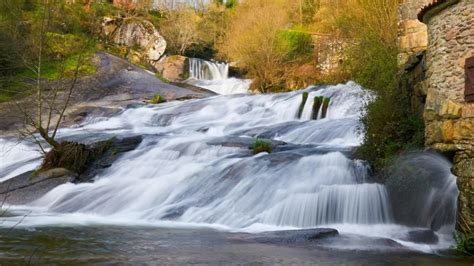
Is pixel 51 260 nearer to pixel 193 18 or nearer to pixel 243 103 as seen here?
pixel 243 103

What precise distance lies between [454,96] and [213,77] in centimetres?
2743

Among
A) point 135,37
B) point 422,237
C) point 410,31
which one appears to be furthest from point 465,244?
point 135,37

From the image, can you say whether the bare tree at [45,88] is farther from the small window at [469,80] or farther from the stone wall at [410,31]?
the small window at [469,80]

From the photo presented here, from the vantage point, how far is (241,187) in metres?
9.93

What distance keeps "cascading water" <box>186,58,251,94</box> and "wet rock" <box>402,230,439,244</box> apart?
23.0m

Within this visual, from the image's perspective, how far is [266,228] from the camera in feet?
27.1

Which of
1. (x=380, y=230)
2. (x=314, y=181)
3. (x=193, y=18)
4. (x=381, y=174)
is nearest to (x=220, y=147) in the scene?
(x=314, y=181)

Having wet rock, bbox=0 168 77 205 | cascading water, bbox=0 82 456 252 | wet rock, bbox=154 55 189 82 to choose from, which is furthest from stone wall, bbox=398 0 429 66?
wet rock, bbox=154 55 189 82

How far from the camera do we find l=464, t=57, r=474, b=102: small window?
6.69 meters

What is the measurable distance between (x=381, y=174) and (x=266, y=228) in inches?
100

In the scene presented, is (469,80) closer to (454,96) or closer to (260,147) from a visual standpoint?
Answer: (454,96)

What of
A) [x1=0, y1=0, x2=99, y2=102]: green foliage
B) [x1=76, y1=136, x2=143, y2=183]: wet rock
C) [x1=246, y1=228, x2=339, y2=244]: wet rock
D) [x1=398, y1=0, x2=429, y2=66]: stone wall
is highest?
[x1=0, y1=0, x2=99, y2=102]: green foliage

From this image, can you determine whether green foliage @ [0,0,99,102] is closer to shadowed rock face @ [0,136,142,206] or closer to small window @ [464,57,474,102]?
shadowed rock face @ [0,136,142,206]

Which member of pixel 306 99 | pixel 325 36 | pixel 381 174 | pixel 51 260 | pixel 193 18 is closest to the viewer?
pixel 51 260
